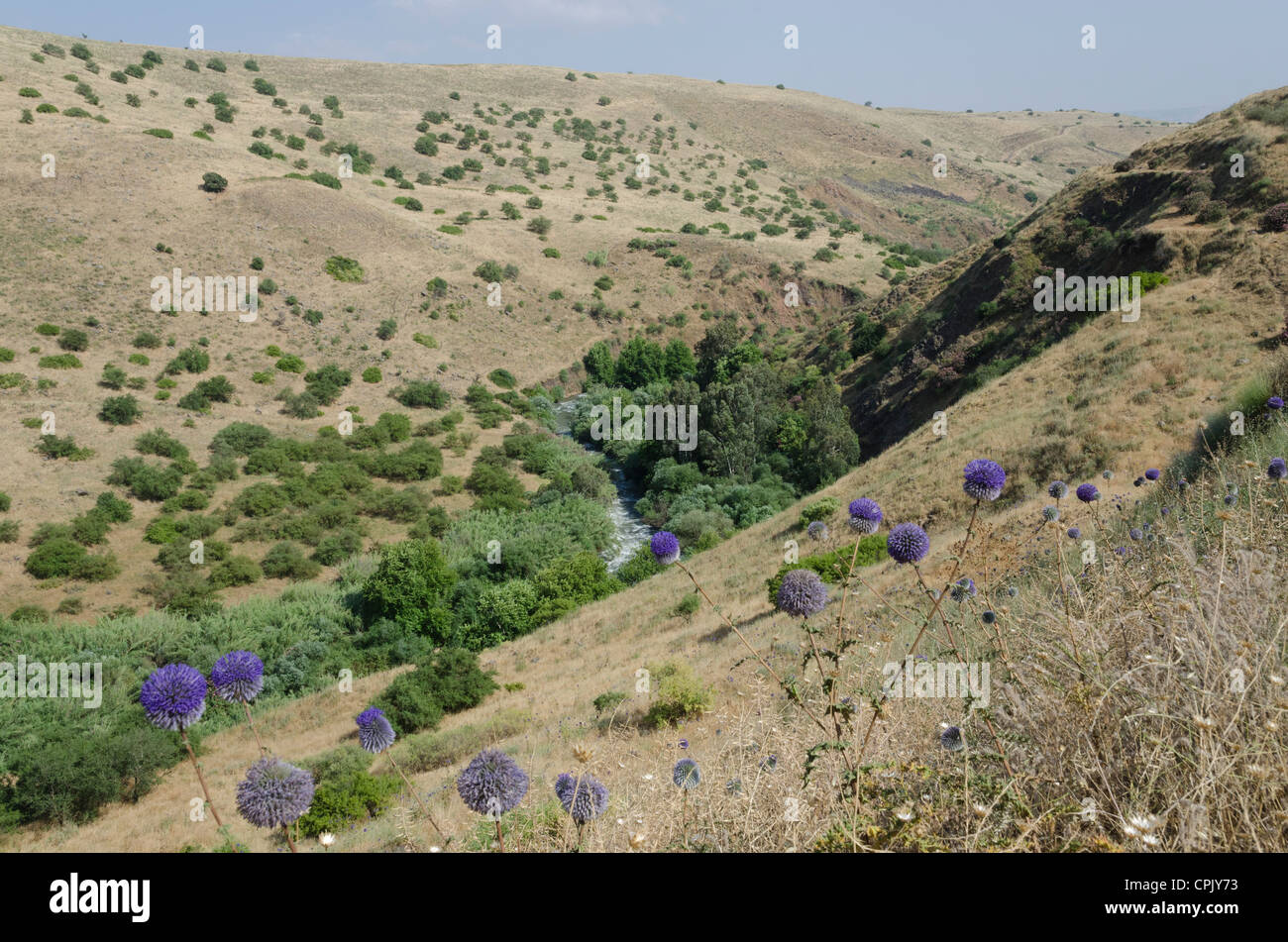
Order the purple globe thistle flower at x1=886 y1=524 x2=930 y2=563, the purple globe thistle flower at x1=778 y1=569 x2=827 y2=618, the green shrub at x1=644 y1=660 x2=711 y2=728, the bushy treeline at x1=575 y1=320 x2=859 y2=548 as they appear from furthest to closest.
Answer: the bushy treeline at x1=575 y1=320 x2=859 y2=548, the green shrub at x1=644 y1=660 x2=711 y2=728, the purple globe thistle flower at x1=778 y1=569 x2=827 y2=618, the purple globe thistle flower at x1=886 y1=524 x2=930 y2=563

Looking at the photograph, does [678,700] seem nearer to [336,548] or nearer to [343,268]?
[336,548]

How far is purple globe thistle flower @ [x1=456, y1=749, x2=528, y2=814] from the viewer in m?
3.24

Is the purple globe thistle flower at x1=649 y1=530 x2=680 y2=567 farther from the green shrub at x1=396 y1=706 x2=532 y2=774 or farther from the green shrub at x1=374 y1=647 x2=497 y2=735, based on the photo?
the green shrub at x1=374 y1=647 x2=497 y2=735

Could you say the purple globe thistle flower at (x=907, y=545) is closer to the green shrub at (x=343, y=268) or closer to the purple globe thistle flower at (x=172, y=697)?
the purple globe thistle flower at (x=172, y=697)

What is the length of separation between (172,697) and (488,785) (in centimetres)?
170

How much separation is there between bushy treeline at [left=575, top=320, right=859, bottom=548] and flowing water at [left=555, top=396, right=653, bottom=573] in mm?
651

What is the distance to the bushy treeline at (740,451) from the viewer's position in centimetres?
3020

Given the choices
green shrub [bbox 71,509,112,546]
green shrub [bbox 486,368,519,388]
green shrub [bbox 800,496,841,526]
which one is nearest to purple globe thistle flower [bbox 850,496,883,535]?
green shrub [bbox 800,496,841,526]

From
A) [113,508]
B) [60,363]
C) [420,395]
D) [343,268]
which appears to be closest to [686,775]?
[113,508]

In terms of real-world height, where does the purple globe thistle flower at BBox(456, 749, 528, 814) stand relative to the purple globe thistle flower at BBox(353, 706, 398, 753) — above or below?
above

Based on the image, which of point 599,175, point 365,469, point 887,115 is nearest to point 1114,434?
point 365,469

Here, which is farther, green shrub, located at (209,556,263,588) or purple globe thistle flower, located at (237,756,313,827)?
green shrub, located at (209,556,263,588)

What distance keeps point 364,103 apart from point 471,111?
13.6 meters
